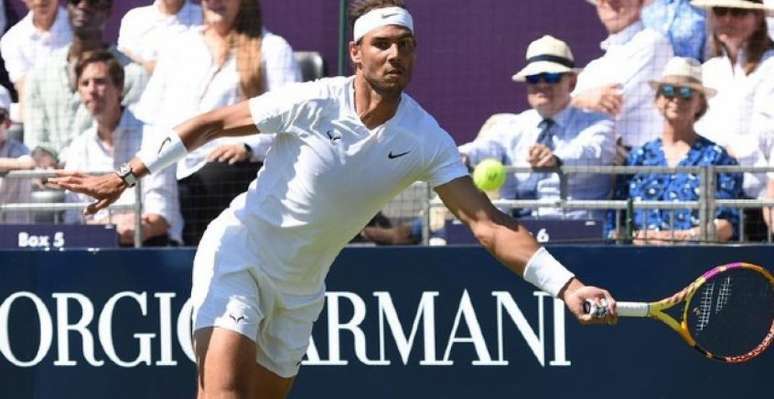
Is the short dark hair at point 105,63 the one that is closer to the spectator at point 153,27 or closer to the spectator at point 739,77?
the spectator at point 153,27

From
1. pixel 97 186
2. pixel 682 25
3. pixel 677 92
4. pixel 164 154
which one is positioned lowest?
pixel 97 186

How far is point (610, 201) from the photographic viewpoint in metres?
8.06

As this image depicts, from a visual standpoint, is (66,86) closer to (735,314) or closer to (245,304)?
(245,304)

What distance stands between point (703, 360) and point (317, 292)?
2.78 meters

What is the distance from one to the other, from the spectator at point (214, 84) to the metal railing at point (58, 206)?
10.4 inches

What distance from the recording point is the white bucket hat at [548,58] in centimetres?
833

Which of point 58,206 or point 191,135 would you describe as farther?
point 58,206

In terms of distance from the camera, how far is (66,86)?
898 centimetres

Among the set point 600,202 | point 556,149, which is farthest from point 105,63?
point 600,202

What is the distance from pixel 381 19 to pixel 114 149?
3.54 m

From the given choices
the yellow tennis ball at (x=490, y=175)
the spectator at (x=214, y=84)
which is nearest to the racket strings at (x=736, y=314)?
the yellow tennis ball at (x=490, y=175)

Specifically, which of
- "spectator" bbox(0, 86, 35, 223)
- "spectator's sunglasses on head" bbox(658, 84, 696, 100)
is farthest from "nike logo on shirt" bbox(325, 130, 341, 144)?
"spectator" bbox(0, 86, 35, 223)

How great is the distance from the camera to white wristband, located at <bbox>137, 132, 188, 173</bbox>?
559cm

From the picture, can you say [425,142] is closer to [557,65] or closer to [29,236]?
[557,65]
